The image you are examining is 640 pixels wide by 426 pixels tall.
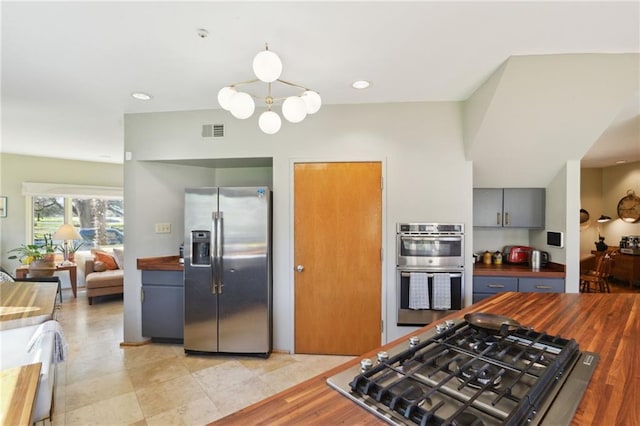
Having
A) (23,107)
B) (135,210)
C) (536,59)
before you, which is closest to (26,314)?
A: (135,210)

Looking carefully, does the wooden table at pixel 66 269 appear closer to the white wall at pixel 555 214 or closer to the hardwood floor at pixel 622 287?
the white wall at pixel 555 214

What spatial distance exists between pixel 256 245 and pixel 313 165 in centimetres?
101

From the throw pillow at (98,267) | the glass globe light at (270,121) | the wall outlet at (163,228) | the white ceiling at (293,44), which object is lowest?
the throw pillow at (98,267)

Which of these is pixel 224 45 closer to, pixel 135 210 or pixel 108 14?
pixel 108 14

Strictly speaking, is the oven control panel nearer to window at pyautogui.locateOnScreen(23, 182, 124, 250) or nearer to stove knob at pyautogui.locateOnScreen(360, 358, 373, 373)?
stove knob at pyautogui.locateOnScreen(360, 358, 373, 373)

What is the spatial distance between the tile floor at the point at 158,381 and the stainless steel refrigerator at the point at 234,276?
0.71ft

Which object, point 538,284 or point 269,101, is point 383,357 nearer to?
point 269,101

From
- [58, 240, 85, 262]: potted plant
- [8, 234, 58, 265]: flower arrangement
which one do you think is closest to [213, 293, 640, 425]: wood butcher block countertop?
[8, 234, 58, 265]: flower arrangement

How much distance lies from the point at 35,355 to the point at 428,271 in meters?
2.94

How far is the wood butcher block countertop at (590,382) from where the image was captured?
773 mm

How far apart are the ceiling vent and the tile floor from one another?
232 centimetres

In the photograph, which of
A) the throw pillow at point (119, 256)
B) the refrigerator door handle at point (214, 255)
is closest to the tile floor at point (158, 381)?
the refrigerator door handle at point (214, 255)

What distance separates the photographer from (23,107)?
3.13 metres

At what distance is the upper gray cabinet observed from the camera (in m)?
3.36
